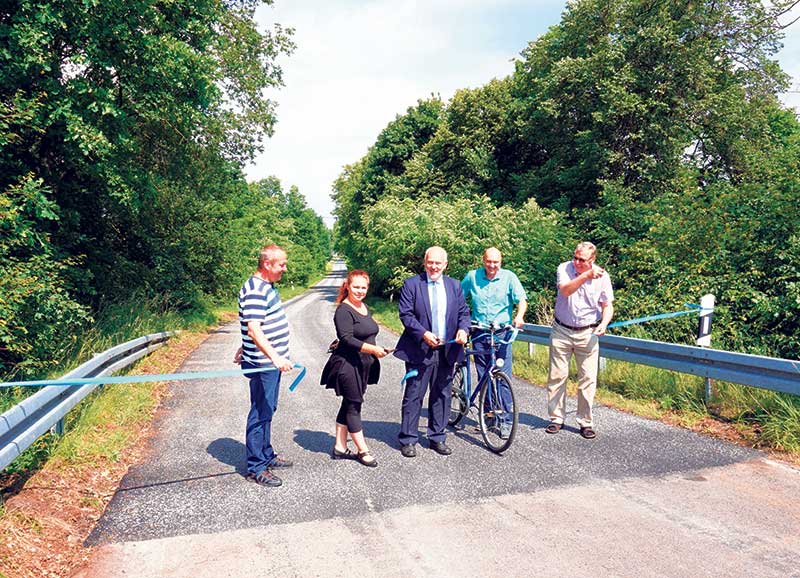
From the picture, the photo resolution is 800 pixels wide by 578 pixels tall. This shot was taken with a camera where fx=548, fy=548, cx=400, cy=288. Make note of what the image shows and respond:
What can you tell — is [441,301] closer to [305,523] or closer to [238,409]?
[305,523]

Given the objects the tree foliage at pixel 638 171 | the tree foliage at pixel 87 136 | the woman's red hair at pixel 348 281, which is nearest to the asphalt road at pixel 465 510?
the woman's red hair at pixel 348 281

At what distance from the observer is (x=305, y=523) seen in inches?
153

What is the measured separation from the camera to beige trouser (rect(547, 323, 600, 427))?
19.4ft

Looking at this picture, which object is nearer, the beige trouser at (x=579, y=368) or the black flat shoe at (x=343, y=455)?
the black flat shoe at (x=343, y=455)

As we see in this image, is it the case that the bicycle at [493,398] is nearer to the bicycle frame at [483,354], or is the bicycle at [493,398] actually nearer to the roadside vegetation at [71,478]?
the bicycle frame at [483,354]

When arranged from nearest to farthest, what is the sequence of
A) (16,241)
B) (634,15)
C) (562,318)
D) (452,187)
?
1. (562,318)
2. (16,241)
3. (634,15)
4. (452,187)

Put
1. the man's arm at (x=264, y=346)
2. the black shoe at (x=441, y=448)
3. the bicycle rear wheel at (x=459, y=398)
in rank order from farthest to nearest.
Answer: the bicycle rear wheel at (x=459, y=398) → the black shoe at (x=441, y=448) → the man's arm at (x=264, y=346)

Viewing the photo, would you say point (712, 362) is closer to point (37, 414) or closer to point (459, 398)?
point (459, 398)

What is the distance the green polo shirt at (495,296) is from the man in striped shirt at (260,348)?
7.30 ft

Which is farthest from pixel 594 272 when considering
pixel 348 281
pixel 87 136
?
pixel 87 136

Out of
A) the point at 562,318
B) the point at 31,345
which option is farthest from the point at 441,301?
the point at 31,345

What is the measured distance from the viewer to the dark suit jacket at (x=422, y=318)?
546 centimetres

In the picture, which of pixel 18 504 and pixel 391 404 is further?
pixel 391 404

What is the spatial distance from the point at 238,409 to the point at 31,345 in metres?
2.77
